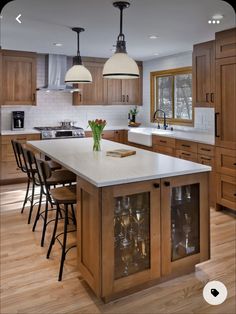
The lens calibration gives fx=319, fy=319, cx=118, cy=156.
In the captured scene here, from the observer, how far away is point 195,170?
8.04 ft

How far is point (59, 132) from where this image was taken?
5.76 meters

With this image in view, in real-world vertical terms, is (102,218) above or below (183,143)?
below

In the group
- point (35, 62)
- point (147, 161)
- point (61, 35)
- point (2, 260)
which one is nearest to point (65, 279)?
point (2, 260)

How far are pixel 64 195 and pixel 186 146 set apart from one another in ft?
8.26

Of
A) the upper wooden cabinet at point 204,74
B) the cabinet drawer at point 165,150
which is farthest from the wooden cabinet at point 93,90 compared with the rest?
the upper wooden cabinet at point 204,74

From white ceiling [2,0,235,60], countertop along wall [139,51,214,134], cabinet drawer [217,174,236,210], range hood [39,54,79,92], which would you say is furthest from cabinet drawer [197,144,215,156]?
range hood [39,54,79,92]

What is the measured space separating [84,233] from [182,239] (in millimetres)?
787

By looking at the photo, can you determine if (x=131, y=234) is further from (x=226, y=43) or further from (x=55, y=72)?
(x=55, y=72)

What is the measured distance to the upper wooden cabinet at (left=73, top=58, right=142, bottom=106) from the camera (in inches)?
244

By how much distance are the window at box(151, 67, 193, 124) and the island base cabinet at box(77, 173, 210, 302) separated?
3368 mm

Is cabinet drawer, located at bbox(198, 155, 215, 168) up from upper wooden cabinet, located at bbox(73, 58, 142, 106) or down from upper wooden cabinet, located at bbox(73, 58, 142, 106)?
down

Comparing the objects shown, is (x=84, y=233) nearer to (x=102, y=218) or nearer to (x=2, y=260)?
(x=102, y=218)

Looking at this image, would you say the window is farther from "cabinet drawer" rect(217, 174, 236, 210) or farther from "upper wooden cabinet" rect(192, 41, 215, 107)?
"cabinet drawer" rect(217, 174, 236, 210)

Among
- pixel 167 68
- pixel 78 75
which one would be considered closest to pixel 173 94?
pixel 167 68
